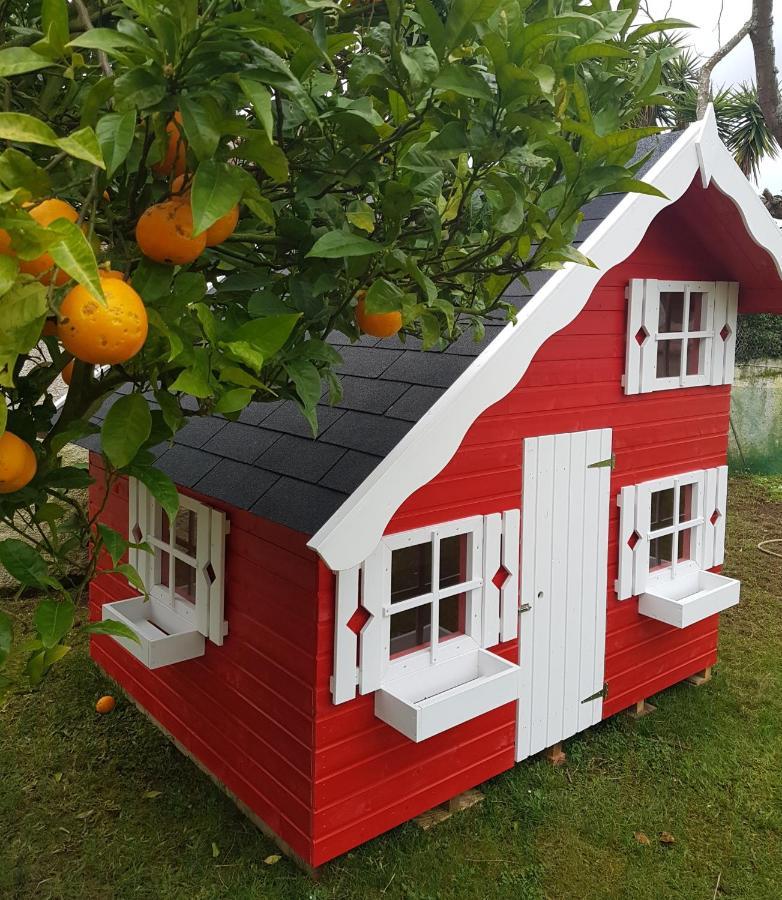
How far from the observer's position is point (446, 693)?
3.41 meters

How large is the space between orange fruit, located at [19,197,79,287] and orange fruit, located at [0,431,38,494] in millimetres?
326

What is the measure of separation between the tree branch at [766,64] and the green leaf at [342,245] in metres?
7.23

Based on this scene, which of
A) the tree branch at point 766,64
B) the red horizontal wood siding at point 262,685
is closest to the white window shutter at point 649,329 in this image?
the red horizontal wood siding at point 262,685

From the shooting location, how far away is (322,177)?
1.71 meters

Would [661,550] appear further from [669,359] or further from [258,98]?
[258,98]

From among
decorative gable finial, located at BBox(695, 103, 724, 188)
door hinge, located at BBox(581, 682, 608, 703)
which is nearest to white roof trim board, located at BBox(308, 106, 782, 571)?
decorative gable finial, located at BBox(695, 103, 724, 188)

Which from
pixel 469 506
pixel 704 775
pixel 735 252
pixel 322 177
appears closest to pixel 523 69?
pixel 322 177

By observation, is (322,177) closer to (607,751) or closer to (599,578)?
(599,578)

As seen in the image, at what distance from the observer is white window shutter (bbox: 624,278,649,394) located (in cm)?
435

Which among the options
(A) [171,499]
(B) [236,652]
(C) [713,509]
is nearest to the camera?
(A) [171,499]

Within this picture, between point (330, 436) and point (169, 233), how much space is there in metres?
2.15

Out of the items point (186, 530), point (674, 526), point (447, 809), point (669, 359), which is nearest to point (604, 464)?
point (674, 526)

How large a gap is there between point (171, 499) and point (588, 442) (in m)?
3.08

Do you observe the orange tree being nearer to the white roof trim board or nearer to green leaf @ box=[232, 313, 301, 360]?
green leaf @ box=[232, 313, 301, 360]
